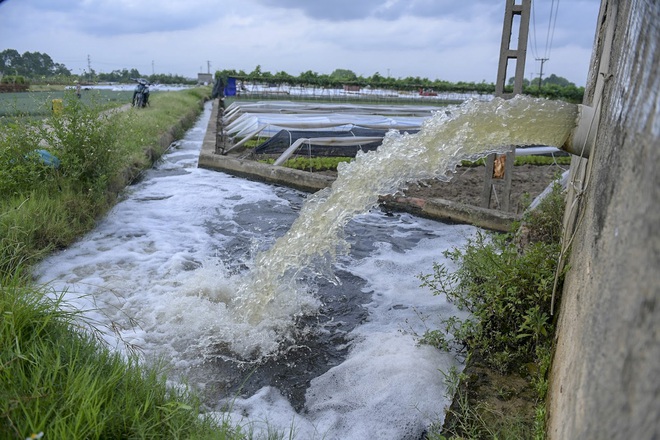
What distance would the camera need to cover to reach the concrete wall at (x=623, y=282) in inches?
41.8

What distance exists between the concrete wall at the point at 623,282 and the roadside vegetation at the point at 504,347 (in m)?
0.35

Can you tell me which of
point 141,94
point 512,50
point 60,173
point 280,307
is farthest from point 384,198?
point 141,94

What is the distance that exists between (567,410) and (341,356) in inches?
76.7

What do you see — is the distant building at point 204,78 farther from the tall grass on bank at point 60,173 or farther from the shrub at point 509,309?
the shrub at point 509,309

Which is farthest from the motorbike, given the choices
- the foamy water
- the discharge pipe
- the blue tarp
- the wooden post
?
the blue tarp

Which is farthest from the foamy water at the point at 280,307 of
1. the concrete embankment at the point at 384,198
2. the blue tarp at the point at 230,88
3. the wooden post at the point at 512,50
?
the blue tarp at the point at 230,88

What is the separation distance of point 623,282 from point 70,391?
208 centimetres

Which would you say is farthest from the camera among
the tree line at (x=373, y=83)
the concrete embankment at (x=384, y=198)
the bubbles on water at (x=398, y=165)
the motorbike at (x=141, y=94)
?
the tree line at (x=373, y=83)

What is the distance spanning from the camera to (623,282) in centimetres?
127

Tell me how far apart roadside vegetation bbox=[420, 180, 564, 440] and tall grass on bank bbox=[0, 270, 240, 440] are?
1215mm

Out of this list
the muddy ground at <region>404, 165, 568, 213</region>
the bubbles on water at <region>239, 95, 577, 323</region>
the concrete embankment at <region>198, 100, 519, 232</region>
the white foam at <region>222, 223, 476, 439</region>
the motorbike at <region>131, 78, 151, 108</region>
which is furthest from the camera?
the motorbike at <region>131, 78, 151, 108</region>

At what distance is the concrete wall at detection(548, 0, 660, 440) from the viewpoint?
106 cm

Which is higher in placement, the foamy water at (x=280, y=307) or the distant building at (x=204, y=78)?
the distant building at (x=204, y=78)

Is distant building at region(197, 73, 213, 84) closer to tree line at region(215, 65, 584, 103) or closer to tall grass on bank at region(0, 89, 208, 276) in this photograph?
tree line at region(215, 65, 584, 103)
